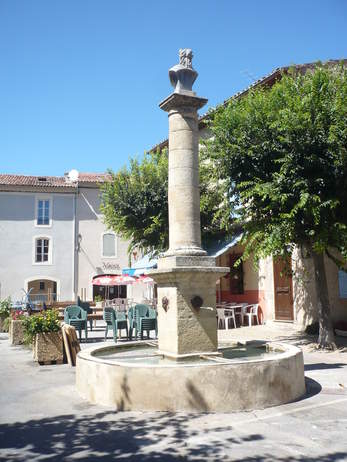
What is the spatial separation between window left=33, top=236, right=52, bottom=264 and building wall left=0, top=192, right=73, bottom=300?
0.19 meters

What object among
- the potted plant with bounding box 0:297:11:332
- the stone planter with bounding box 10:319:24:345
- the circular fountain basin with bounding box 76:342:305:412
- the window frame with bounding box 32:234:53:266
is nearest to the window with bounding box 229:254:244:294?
the stone planter with bounding box 10:319:24:345

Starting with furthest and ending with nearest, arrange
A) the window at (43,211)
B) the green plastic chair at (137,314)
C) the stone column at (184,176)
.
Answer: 1. the window at (43,211)
2. the green plastic chair at (137,314)
3. the stone column at (184,176)

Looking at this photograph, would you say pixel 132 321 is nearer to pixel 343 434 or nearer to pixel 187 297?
pixel 187 297

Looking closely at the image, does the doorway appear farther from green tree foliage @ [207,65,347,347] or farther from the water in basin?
the water in basin

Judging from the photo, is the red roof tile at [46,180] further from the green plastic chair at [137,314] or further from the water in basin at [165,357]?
the water in basin at [165,357]

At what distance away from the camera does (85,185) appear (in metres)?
29.7

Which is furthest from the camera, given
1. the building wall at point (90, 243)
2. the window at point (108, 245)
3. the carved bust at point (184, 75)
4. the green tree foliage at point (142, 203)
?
the window at point (108, 245)

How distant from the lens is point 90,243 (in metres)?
29.5

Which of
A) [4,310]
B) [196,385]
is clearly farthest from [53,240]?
[196,385]

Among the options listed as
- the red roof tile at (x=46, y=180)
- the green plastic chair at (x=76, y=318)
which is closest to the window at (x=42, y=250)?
the red roof tile at (x=46, y=180)

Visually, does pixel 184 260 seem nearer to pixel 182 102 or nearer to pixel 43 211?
pixel 182 102

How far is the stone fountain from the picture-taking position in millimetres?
5512

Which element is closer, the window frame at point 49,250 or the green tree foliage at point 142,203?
the green tree foliage at point 142,203

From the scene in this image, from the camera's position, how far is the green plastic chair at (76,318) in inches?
486
